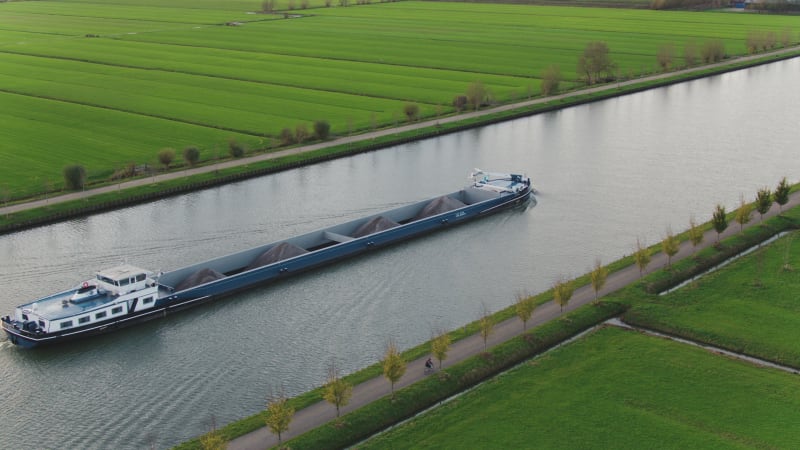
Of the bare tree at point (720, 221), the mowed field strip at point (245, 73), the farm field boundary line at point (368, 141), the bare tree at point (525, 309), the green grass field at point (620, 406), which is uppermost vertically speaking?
the mowed field strip at point (245, 73)

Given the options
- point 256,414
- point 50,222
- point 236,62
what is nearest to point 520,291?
point 256,414

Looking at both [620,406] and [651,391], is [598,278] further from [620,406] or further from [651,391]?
[620,406]

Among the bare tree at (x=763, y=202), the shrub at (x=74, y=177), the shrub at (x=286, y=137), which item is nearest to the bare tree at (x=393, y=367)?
the bare tree at (x=763, y=202)

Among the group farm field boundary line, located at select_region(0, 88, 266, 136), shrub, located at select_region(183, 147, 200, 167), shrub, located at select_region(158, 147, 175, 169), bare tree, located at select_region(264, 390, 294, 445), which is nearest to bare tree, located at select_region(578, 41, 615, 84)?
farm field boundary line, located at select_region(0, 88, 266, 136)

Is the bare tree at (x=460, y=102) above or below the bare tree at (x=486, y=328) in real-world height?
above

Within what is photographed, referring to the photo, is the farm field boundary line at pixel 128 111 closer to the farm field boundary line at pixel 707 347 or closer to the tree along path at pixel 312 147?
the tree along path at pixel 312 147

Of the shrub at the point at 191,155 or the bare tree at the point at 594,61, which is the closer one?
the shrub at the point at 191,155

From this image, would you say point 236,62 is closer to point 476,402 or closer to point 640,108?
point 640,108
